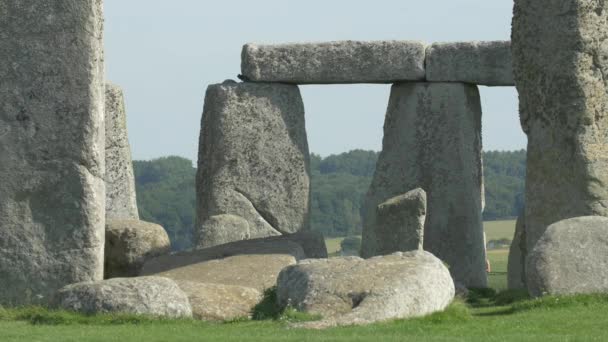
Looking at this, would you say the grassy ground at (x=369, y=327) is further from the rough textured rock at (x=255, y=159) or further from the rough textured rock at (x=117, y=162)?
the rough textured rock at (x=255, y=159)

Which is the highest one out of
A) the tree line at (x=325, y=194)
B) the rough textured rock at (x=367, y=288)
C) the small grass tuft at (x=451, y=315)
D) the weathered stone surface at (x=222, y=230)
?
the tree line at (x=325, y=194)

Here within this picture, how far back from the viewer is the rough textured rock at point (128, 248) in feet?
72.4

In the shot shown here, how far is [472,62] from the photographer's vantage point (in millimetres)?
28078

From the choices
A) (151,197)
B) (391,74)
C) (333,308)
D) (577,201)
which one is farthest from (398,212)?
(151,197)

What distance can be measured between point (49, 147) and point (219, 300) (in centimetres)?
245

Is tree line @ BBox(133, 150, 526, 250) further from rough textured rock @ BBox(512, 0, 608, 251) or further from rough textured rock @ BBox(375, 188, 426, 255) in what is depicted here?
rough textured rock @ BBox(512, 0, 608, 251)

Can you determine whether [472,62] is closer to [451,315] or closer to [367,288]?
[451,315]

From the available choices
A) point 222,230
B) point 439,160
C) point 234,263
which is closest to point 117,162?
point 222,230

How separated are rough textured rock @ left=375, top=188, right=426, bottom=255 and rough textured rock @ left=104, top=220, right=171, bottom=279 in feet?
10.4

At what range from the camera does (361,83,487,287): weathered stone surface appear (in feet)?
90.9

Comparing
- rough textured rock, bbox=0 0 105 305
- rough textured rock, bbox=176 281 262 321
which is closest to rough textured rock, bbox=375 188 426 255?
rough textured rock, bbox=176 281 262 321

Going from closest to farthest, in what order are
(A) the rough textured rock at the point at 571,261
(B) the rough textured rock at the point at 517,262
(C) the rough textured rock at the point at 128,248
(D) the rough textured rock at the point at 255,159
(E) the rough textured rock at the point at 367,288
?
(E) the rough textured rock at the point at 367,288
(A) the rough textured rock at the point at 571,261
(C) the rough textured rock at the point at 128,248
(B) the rough textured rock at the point at 517,262
(D) the rough textured rock at the point at 255,159

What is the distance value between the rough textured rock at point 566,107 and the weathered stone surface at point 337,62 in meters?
6.34

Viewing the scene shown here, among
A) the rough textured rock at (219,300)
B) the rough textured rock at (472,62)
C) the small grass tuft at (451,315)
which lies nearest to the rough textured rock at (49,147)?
the rough textured rock at (219,300)
